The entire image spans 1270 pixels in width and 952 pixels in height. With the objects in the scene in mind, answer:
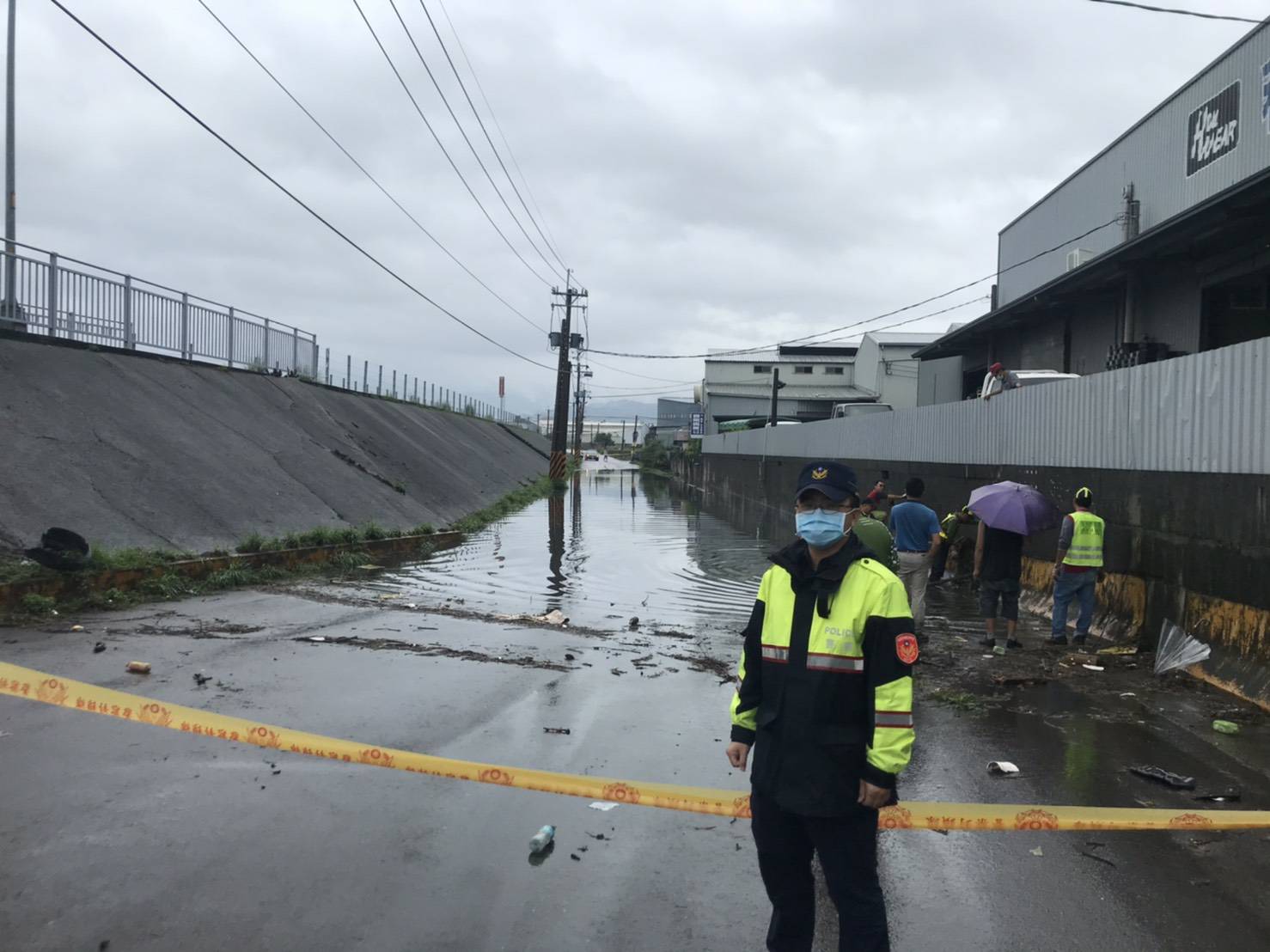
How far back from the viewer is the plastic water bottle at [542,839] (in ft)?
15.3

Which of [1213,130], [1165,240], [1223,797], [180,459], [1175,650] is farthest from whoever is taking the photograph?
[1213,130]

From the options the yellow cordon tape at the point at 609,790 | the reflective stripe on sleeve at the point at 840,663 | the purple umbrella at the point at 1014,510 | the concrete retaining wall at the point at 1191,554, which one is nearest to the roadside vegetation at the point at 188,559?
the yellow cordon tape at the point at 609,790

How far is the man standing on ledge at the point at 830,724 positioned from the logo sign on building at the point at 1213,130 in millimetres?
21323

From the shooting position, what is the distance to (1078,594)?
410 inches

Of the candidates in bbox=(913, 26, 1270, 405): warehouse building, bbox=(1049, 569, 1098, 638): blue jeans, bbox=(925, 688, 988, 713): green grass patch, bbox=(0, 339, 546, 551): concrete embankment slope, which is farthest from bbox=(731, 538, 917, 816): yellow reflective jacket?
bbox=(913, 26, 1270, 405): warehouse building

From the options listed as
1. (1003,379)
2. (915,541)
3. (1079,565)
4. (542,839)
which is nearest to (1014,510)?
(1079,565)

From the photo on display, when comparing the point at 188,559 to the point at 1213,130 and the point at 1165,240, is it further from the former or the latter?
the point at 1213,130

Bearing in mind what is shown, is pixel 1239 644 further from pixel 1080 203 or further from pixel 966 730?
pixel 1080 203

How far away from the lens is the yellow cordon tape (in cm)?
470

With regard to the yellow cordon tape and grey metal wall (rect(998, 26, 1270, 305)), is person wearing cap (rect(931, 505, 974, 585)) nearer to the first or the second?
grey metal wall (rect(998, 26, 1270, 305))

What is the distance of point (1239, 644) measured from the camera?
8.05m

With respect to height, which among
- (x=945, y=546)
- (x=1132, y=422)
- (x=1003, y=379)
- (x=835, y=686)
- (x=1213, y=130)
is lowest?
(x=945, y=546)

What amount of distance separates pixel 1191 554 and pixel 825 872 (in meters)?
7.38

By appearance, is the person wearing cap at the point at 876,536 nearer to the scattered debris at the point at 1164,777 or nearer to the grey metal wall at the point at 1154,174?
the scattered debris at the point at 1164,777
